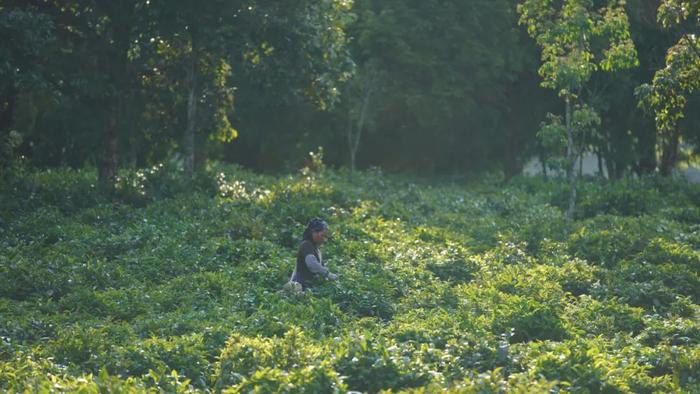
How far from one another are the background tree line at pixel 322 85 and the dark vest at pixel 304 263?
6161mm

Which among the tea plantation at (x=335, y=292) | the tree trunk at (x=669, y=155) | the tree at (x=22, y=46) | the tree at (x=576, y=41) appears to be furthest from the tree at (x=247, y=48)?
the tree trunk at (x=669, y=155)

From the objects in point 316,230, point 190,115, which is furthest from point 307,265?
point 190,115

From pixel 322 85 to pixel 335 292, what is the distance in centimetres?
1485

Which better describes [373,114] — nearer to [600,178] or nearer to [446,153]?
[446,153]

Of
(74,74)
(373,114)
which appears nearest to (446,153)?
(373,114)

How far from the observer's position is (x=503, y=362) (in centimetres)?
1103

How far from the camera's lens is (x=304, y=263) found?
50.7ft

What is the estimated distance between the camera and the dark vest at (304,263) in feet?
50.3

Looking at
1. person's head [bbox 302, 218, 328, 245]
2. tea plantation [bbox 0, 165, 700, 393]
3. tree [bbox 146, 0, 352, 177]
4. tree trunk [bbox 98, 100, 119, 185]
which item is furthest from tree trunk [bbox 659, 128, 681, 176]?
person's head [bbox 302, 218, 328, 245]

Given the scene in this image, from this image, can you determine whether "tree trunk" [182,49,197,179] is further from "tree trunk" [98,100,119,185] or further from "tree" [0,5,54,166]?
"tree" [0,5,54,166]

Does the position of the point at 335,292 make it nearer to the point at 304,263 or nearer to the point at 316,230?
the point at 304,263

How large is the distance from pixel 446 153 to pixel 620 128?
1038cm

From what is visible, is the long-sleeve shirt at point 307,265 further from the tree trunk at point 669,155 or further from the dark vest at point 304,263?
the tree trunk at point 669,155

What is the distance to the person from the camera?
15328 millimetres
